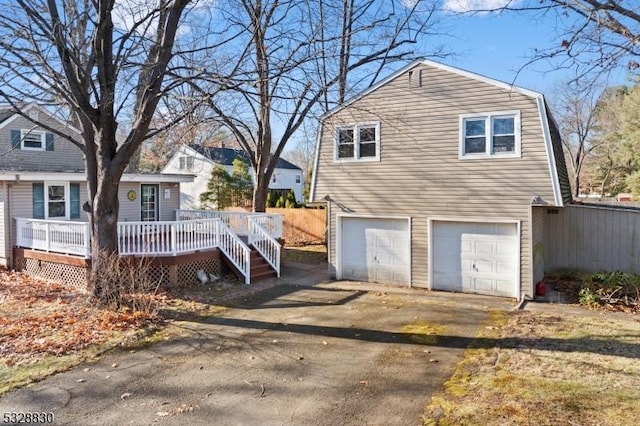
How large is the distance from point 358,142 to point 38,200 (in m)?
10.4

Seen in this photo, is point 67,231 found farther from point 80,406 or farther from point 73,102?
point 80,406

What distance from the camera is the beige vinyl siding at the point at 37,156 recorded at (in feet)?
51.2

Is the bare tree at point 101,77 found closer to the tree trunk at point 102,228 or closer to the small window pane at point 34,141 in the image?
the tree trunk at point 102,228

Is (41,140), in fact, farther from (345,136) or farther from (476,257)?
(476,257)

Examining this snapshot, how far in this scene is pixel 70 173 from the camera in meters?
13.9

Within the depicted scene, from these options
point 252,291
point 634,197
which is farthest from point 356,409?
point 634,197

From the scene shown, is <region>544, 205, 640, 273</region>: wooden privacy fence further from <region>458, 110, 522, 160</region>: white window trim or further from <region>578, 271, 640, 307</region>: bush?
<region>458, 110, 522, 160</region>: white window trim

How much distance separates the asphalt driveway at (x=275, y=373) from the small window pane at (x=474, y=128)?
15.1 feet

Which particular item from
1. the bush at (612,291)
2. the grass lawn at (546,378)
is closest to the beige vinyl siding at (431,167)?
the bush at (612,291)

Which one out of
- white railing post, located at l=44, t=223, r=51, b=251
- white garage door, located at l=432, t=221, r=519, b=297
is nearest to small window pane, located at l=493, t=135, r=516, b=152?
white garage door, located at l=432, t=221, r=519, b=297

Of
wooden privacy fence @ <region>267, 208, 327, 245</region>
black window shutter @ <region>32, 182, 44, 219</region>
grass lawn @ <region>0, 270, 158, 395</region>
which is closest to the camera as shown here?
grass lawn @ <region>0, 270, 158, 395</region>

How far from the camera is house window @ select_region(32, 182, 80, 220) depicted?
44.8 feet

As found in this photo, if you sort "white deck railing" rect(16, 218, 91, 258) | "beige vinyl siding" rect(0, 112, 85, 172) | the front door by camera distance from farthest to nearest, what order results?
the front door, "beige vinyl siding" rect(0, 112, 85, 172), "white deck railing" rect(16, 218, 91, 258)

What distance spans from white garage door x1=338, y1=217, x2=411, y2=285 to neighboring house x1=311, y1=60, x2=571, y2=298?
30 millimetres
